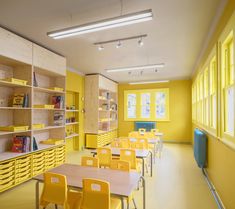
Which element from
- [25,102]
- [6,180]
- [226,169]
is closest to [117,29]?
[25,102]

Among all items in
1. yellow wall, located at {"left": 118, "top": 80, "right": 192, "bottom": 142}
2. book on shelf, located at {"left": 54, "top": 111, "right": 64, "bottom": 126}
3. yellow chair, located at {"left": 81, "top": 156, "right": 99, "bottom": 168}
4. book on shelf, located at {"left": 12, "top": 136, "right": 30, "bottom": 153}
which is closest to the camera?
yellow chair, located at {"left": 81, "top": 156, "right": 99, "bottom": 168}

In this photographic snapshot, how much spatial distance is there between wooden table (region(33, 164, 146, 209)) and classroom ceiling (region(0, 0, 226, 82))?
244 cm

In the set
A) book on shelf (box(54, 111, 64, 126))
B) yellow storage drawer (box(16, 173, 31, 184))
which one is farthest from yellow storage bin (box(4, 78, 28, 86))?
yellow storage drawer (box(16, 173, 31, 184))

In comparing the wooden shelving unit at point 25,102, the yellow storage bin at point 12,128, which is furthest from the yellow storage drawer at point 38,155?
the yellow storage bin at point 12,128

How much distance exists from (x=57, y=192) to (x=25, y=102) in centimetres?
232

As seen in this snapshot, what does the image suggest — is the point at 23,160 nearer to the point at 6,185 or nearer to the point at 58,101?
the point at 6,185

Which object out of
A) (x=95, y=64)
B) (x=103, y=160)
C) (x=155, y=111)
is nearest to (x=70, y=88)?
(x=95, y=64)

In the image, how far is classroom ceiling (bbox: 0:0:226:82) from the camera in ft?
8.46

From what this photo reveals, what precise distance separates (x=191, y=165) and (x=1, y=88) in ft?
16.8

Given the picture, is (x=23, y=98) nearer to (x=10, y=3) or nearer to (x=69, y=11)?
(x=10, y=3)

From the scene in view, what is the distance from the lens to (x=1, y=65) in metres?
3.60

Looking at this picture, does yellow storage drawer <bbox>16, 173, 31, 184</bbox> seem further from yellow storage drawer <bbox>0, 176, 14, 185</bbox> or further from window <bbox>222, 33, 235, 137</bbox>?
window <bbox>222, 33, 235, 137</bbox>

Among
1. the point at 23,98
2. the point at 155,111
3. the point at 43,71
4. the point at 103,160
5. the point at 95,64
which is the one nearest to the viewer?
the point at 103,160

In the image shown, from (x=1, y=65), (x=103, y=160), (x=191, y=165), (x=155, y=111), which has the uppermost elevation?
(x=1, y=65)
